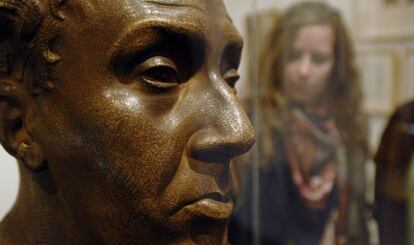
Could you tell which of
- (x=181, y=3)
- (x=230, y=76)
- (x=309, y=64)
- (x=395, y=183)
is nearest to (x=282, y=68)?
(x=309, y=64)

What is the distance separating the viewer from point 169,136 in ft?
2.97

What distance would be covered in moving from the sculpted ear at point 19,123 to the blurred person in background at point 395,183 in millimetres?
1002

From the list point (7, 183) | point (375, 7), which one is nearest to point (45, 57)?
point (7, 183)

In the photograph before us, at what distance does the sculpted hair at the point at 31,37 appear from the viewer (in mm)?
930

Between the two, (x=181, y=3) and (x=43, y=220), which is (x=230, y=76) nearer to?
(x=181, y=3)

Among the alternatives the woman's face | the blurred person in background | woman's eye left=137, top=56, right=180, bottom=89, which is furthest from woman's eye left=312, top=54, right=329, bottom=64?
woman's eye left=137, top=56, right=180, bottom=89

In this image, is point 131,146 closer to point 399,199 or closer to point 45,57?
point 45,57

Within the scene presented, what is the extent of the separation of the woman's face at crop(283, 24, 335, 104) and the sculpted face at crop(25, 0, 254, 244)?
111 centimetres

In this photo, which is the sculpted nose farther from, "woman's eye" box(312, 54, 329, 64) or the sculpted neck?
"woman's eye" box(312, 54, 329, 64)

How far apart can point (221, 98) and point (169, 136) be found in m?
0.11

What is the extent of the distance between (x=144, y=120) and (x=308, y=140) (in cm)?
126

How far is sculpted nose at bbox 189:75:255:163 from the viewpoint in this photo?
91 cm

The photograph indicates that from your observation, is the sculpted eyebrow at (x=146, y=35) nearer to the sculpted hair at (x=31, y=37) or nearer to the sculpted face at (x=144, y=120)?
the sculpted face at (x=144, y=120)

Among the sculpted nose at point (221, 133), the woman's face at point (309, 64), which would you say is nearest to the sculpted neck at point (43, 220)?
the sculpted nose at point (221, 133)
